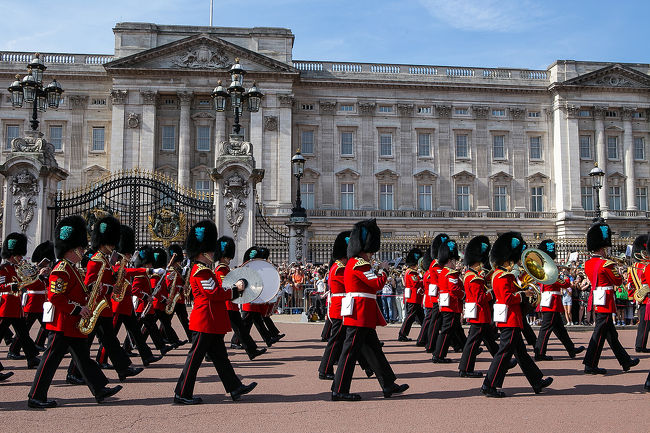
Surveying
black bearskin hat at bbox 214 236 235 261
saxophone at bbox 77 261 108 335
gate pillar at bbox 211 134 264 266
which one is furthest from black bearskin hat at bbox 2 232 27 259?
gate pillar at bbox 211 134 264 266

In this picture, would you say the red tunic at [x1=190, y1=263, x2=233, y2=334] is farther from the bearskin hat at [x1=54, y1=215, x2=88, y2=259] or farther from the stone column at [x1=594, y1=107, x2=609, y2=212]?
the stone column at [x1=594, y1=107, x2=609, y2=212]

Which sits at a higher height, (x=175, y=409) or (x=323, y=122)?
(x=323, y=122)

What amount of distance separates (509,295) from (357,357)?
6.53ft

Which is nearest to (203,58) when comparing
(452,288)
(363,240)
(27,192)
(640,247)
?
(27,192)

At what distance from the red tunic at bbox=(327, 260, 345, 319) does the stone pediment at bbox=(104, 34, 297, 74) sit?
107 feet

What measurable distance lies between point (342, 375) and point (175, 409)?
185cm

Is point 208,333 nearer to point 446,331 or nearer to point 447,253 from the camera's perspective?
point 446,331

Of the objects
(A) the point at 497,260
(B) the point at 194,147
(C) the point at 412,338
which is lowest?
(C) the point at 412,338

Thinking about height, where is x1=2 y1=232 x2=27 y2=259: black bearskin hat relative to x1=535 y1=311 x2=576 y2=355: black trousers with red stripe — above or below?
above

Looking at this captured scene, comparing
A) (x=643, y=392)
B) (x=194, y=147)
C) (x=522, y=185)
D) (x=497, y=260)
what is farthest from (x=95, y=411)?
(x=522, y=185)

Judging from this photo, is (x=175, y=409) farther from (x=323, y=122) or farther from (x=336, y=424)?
(x=323, y=122)

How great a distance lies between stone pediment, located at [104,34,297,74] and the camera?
39781 mm

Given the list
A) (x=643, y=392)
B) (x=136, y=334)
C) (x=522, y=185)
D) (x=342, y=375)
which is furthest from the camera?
(x=522, y=185)

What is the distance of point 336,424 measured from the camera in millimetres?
6328
